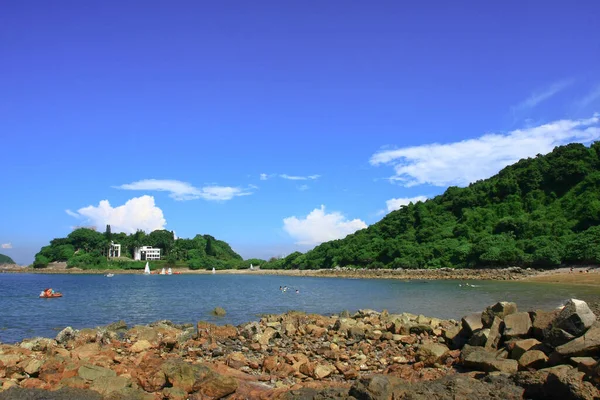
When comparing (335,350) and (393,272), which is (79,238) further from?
(335,350)

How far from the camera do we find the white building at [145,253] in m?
178

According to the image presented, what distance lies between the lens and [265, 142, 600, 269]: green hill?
7819cm

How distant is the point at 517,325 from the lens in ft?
41.7

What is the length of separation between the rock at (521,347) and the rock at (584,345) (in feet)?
3.08

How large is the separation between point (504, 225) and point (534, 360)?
300ft

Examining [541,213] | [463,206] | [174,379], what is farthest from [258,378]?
[463,206]

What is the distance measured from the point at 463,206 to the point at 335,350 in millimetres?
113672

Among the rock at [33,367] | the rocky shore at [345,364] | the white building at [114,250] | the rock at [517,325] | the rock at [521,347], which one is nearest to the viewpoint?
the rocky shore at [345,364]

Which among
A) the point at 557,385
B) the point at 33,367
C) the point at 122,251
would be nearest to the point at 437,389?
the point at 557,385

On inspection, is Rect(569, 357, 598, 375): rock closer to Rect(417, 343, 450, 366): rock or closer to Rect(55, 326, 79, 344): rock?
Rect(417, 343, 450, 366): rock

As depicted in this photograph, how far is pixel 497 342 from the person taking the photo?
1273 centimetres

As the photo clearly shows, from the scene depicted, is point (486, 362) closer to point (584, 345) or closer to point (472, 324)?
point (584, 345)

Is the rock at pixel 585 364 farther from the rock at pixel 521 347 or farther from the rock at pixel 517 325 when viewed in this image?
the rock at pixel 517 325

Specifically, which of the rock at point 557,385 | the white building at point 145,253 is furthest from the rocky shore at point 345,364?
the white building at point 145,253
